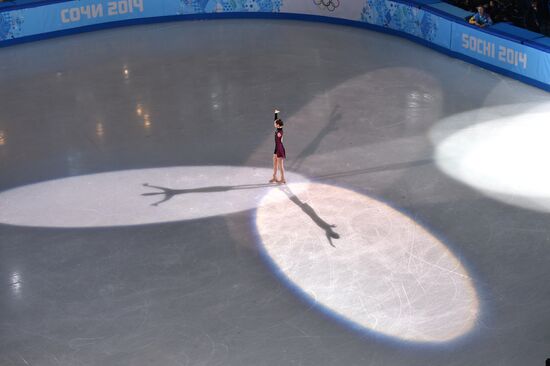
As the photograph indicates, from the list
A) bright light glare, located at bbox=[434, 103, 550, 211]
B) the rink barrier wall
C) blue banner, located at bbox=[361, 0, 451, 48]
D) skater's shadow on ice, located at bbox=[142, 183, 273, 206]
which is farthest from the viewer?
blue banner, located at bbox=[361, 0, 451, 48]

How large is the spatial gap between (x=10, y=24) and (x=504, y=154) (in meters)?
15.4

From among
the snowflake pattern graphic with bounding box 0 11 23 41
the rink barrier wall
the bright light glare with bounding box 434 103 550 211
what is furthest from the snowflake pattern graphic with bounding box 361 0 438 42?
the snowflake pattern graphic with bounding box 0 11 23 41

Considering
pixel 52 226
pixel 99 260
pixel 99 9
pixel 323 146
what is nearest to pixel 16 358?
pixel 99 260

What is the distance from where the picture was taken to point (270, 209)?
1719 centimetres

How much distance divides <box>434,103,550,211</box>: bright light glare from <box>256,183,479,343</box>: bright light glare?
7.59 feet

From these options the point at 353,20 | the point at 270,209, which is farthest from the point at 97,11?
the point at 270,209

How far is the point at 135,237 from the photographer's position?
16422 mm

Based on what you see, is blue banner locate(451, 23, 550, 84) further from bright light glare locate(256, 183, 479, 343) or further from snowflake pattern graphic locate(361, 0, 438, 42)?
bright light glare locate(256, 183, 479, 343)

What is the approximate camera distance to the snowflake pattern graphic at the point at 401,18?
24953 millimetres

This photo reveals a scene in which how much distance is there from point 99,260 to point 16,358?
2.87 meters

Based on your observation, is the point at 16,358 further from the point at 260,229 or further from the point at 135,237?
the point at 260,229

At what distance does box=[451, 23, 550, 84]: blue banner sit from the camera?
2197cm

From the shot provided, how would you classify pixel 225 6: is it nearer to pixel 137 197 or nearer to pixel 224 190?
pixel 224 190

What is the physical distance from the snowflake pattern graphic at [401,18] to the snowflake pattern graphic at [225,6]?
321 centimetres
